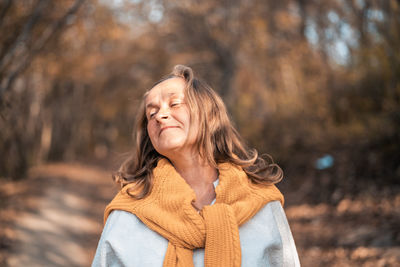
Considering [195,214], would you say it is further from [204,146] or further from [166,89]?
[166,89]

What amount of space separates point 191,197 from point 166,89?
55cm

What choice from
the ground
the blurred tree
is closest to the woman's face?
the ground

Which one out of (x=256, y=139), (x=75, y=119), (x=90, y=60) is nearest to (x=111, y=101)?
(x=75, y=119)

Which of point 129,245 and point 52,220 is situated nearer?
point 129,245

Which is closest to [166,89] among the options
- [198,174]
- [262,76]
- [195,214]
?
[198,174]

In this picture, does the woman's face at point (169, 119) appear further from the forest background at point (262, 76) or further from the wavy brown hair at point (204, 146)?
the forest background at point (262, 76)

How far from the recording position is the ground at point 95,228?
436 cm

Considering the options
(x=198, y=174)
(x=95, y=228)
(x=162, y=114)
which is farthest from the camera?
(x=95, y=228)

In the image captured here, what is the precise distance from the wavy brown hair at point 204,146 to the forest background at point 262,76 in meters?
0.50

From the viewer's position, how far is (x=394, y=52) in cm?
572

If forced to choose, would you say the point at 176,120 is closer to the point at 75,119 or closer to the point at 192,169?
the point at 192,169

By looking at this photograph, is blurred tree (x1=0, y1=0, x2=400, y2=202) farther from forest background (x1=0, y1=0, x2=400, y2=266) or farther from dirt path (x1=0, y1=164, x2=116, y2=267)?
dirt path (x1=0, y1=164, x2=116, y2=267)

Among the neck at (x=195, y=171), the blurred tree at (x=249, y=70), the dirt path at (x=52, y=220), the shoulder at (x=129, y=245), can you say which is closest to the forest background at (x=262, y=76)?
the blurred tree at (x=249, y=70)

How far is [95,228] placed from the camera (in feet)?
26.8
